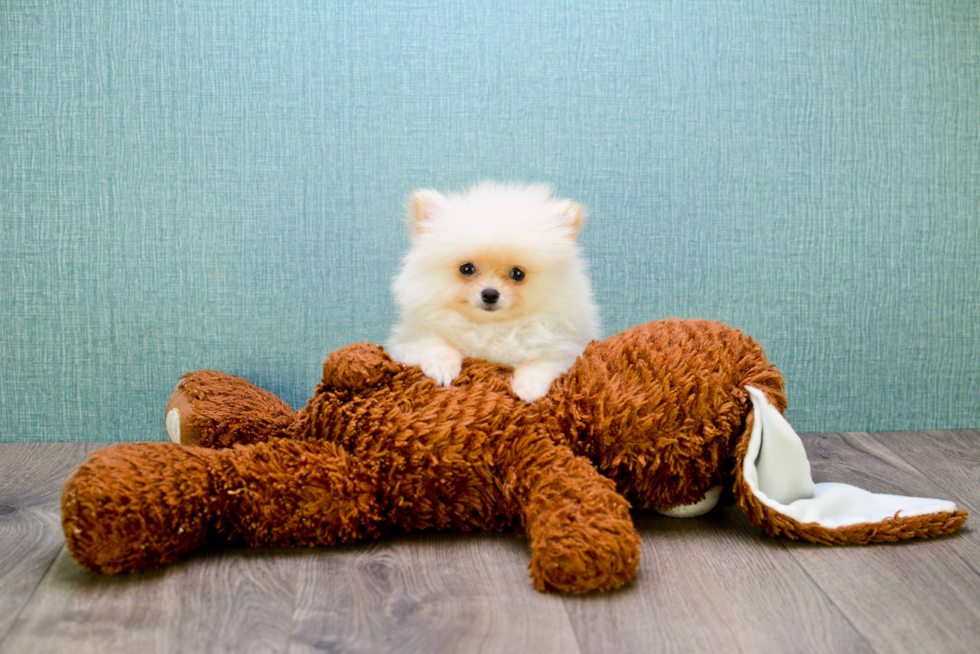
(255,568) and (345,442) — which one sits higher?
(345,442)

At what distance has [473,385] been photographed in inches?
44.1

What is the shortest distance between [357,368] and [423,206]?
29 centimetres

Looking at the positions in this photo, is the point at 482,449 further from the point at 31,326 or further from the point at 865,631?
the point at 31,326

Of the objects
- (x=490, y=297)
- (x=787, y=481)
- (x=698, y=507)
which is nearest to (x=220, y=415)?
(x=490, y=297)

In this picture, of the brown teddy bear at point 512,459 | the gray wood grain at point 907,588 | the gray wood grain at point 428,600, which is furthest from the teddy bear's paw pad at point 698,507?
the gray wood grain at point 428,600

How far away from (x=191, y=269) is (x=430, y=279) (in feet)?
2.25

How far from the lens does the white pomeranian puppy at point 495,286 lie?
1.15 meters

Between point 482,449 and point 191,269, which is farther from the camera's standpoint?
point 191,269

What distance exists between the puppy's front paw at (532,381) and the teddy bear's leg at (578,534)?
0.45 ft

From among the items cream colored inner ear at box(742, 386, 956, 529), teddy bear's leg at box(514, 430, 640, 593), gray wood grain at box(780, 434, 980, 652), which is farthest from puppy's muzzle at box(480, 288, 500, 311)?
gray wood grain at box(780, 434, 980, 652)

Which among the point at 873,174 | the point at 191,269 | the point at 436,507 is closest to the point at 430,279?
the point at 436,507

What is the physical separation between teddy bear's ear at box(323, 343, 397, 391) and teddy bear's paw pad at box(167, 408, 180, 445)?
415mm

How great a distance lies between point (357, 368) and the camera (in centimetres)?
107

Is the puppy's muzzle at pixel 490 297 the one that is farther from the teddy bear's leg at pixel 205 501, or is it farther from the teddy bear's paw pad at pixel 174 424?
the teddy bear's paw pad at pixel 174 424
